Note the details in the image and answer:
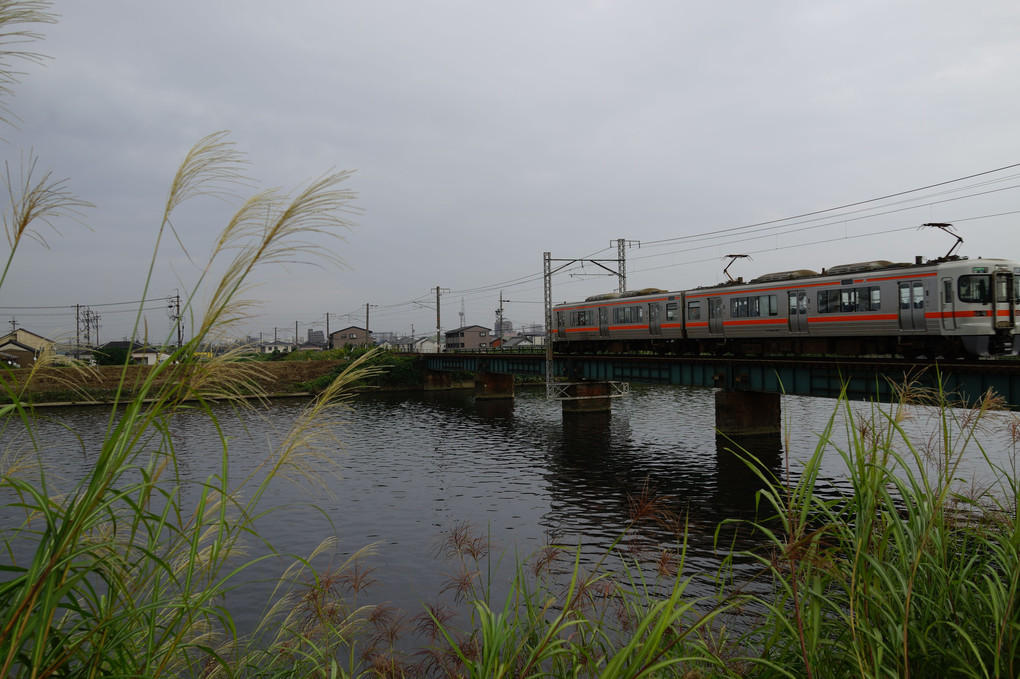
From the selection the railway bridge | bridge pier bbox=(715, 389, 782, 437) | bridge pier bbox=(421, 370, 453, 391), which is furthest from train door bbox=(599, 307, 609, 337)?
bridge pier bbox=(421, 370, 453, 391)

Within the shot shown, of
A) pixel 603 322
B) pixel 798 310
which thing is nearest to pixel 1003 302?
pixel 798 310

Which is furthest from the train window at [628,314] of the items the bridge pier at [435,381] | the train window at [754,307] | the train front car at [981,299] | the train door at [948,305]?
the bridge pier at [435,381]

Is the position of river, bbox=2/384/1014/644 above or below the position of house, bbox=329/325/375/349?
below

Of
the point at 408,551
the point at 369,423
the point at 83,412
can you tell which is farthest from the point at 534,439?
the point at 83,412

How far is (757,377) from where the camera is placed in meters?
29.2

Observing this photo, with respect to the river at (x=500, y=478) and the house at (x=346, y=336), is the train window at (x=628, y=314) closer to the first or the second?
the river at (x=500, y=478)

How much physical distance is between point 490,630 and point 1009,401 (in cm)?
2158

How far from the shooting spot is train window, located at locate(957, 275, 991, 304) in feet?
70.0

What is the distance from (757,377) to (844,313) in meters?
4.99

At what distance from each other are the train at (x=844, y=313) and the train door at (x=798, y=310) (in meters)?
0.04

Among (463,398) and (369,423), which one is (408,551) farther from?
(463,398)

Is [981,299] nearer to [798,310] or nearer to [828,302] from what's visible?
[828,302]

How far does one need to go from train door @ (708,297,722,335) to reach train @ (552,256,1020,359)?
0.05 m

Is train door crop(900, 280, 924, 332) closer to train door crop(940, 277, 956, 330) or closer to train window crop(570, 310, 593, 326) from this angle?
train door crop(940, 277, 956, 330)
